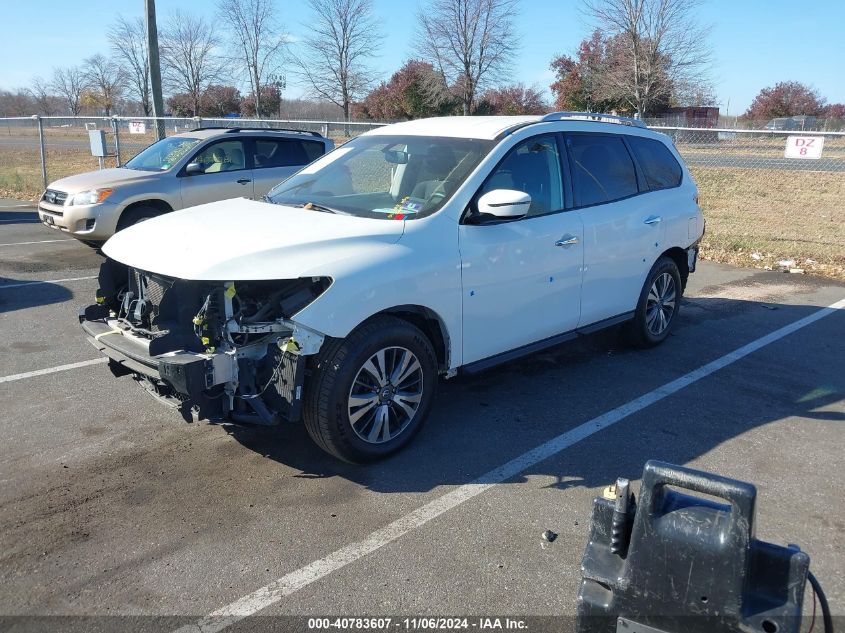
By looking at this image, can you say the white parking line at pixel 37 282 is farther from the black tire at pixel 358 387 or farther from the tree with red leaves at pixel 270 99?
the tree with red leaves at pixel 270 99

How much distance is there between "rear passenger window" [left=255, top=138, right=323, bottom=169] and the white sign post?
7.92 meters

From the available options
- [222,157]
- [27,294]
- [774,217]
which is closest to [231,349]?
[27,294]

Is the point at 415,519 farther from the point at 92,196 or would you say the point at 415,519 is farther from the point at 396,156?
the point at 92,196

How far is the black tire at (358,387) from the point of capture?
3.74 m

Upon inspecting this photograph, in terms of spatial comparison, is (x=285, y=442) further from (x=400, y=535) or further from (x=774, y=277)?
(x=774, y=277)

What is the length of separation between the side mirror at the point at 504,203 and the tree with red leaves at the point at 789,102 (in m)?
65.9

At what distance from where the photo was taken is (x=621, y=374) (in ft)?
18.9

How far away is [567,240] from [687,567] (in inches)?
124

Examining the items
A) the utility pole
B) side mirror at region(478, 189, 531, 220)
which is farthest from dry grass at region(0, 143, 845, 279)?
side mirror at region(478, 189, 531, 220)

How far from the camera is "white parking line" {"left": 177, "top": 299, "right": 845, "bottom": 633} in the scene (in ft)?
9.52

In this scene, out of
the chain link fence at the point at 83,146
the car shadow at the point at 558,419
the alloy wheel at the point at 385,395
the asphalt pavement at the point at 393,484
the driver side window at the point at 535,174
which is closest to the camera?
the asphalt pavement at the point at 393,484

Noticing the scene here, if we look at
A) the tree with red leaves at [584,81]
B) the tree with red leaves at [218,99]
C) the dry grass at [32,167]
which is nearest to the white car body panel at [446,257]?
the dry grass at [32,167]

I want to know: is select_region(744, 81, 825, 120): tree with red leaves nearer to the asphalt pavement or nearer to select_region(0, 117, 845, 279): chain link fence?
select_region(0, 117, 845, 279): chain link fence

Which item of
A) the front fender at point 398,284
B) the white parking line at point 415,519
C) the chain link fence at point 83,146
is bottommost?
the white parking line at point 415,519
